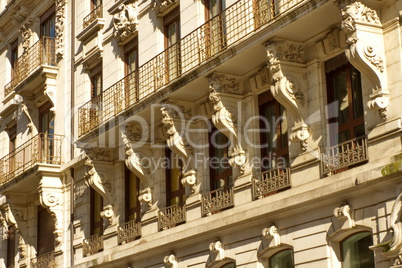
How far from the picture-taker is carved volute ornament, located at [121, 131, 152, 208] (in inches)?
1015

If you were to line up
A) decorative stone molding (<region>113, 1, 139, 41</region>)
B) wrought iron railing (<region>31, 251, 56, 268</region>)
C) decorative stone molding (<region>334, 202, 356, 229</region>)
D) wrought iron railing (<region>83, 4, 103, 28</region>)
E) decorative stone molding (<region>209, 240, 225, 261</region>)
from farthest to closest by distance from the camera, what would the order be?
wrought iron railing (<region>31, 251, 56, 268</region>)
wrought iron railing (<region>83, 4, 103, 28</region>)
decorative stone molding (<region>113, 1, 139, 41</region>)
decorative stone molding (<region>209, 240, 225, 261</region>)
decorative stone molding (<region>334, 202, 356, 229</region>)

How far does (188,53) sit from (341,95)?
521cm

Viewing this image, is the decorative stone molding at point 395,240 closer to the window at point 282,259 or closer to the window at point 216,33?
the window at point 282,259

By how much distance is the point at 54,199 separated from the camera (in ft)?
101

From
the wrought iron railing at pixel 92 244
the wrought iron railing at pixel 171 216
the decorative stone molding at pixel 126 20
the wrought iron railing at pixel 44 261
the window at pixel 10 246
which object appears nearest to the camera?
the wrought iron railing at pixel 171 216

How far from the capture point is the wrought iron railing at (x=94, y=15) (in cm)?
2983

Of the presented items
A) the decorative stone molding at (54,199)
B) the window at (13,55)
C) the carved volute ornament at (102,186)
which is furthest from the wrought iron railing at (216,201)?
the window at (13,55)

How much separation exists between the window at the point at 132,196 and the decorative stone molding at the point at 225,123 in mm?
5564

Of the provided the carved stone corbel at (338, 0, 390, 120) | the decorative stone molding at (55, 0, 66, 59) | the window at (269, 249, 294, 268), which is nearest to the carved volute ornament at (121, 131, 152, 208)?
the window at (269, 249, 294, 268)

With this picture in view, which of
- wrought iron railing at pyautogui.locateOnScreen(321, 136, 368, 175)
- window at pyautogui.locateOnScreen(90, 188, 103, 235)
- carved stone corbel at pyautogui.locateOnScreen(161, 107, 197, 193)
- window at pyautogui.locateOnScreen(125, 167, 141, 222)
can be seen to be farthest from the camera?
window at pyautogui.locateOnScreen(90, 188, 103, 235)

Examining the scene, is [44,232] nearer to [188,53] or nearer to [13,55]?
[13,55]

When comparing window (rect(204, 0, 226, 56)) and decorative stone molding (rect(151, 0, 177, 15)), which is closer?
window (rect(204, 0, 226, 56))

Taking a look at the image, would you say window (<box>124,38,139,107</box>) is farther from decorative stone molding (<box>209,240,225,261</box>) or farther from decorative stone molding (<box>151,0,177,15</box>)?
decorative stone molding (<box>209,240,225,261</box>)

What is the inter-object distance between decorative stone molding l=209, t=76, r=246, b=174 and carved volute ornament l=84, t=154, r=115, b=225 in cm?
661
